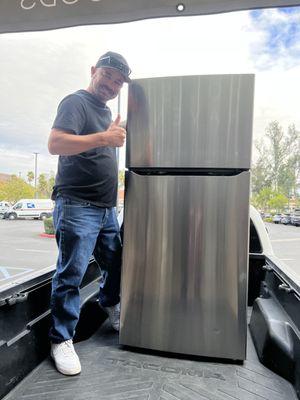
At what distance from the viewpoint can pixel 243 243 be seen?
1.13 meters

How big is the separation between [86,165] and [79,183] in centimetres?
8

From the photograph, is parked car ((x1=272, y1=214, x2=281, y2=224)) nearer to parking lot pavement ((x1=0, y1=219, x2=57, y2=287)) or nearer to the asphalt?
the asphalt

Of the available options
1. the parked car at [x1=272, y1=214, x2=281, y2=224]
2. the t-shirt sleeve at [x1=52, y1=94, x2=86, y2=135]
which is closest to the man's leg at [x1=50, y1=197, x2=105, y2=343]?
the t-shirt sleeve at [x1=52, y1=94, x2=86, y2=135]

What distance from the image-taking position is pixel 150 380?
3.36 ft

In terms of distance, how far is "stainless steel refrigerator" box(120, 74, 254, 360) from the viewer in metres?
1.12

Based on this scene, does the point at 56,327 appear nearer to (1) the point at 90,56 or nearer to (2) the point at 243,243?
(2) the point at 243,243

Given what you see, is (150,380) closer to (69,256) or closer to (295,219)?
(69,256)

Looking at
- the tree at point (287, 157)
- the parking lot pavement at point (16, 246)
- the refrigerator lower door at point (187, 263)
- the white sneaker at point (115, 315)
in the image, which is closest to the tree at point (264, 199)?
the tree at point (287, 157)

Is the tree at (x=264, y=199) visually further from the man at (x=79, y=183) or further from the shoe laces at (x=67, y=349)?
the shoe laces at (x=67, y=349)

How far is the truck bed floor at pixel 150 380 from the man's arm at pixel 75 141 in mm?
823

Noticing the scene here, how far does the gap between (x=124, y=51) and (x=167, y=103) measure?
12.7 inches

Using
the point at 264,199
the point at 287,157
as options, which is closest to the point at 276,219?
the point at 287,157

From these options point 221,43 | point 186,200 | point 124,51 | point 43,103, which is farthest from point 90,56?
point 186,200

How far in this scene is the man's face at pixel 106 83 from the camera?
1.16 metres
